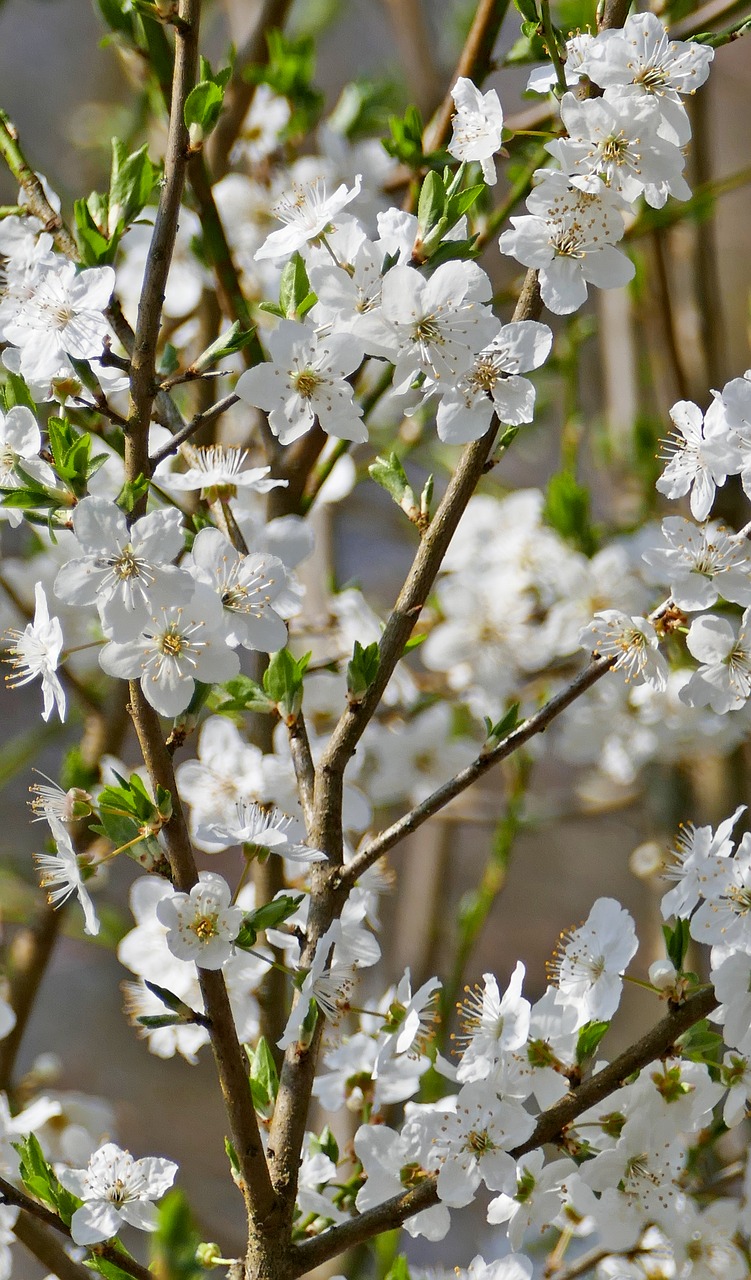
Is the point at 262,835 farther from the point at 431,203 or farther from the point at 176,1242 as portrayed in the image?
the point at 431,203

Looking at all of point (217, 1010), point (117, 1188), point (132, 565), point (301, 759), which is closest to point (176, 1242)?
point (117, 1188)

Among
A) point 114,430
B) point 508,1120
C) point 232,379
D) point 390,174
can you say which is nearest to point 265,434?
point 232,379

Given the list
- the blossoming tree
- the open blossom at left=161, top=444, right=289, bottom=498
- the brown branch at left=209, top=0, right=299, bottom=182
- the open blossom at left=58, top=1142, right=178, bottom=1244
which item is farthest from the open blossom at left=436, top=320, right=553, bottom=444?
the brown branch at left=209, top=0, right=299, bottom=182

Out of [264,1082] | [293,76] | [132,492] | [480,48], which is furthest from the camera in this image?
[293,76]

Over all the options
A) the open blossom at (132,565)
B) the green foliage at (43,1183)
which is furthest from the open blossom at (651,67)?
the green foliage at (43,1183)

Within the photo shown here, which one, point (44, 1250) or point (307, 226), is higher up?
point (307, 226)

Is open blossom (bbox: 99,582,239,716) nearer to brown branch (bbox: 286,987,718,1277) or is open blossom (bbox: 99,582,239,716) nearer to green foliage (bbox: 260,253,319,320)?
green foliage (bbox: 260,253,319,320)

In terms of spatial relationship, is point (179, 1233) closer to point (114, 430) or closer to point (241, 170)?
point (114, 430)
